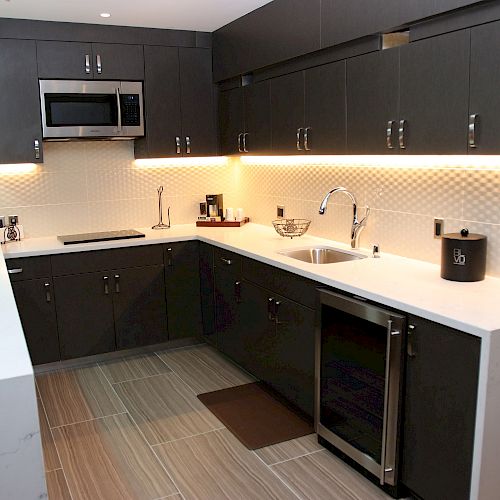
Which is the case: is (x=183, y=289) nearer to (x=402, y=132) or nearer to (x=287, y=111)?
(x=287, y=111)

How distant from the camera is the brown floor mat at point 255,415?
3.32 meters

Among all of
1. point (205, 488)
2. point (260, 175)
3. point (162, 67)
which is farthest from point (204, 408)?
point (162, 67)

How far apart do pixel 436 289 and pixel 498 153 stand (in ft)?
2.16

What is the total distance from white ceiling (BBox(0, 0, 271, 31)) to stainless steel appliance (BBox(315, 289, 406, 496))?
7.02 ft

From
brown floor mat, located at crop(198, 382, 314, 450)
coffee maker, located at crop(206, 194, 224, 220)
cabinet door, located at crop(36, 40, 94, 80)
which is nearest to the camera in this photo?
brown floor mat, located at crop(198, 382, 314, 450)

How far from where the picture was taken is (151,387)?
403cm

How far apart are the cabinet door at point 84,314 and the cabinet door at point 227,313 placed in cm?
81

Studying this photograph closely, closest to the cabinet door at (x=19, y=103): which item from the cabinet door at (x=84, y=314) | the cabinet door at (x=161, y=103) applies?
the cabinet door at (x=161, y=103)

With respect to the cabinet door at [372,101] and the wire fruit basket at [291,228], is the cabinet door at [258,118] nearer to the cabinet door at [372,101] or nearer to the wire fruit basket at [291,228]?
the wire fruit basket at [291,228]

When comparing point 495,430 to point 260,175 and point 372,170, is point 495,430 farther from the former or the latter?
point 260,175

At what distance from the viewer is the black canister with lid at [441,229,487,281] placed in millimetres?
2766

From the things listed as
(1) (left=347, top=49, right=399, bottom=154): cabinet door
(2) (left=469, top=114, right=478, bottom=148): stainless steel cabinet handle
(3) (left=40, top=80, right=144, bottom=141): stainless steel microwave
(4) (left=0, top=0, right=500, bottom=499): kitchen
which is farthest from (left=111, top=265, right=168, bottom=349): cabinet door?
(2) (left=469, top=114, right=478, bottom=148): stainless steel cabinet handle

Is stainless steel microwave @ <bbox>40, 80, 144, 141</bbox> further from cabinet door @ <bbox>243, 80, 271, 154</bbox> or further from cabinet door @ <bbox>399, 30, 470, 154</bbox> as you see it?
cabinet door @ <bbox>399, 30, 470, 154</bbox>

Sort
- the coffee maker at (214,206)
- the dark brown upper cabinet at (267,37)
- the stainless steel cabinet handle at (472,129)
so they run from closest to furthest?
1. the stainless steel cabinet handle at (472,129)
2. the dark brown upper cabinet at (267,37)
3. the coffee maker at (214,206)
